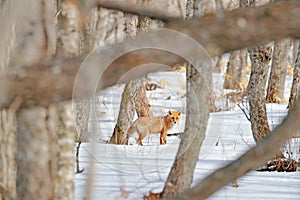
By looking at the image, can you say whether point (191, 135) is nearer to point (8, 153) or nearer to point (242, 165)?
point (8, 153)

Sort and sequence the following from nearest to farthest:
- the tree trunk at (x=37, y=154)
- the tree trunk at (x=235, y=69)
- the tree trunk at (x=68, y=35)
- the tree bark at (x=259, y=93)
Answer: the tree trunk at (x=37, y=154) → the tree trunk at (x=68, y=35) → the tree bark at (x=259, y=93) → the tree trunk at (x=235, y=69)

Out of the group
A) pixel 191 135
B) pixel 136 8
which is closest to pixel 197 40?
pixel 136 8

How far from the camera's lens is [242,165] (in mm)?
1237

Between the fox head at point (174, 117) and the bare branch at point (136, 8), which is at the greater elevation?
the bare branch at point (136, 8)

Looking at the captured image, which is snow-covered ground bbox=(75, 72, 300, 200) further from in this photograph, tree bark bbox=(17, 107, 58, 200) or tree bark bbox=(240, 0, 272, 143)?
tree bark bbox=(17, 107, 58, 200)

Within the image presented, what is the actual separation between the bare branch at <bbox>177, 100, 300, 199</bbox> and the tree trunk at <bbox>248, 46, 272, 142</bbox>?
18.6 ft

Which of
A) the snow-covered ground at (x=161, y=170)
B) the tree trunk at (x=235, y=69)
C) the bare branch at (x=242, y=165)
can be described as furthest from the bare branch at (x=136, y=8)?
the tree trunk at (x=235, y=69)

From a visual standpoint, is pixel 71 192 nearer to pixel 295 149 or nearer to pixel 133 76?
pixel 133 76

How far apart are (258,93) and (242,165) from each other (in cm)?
578

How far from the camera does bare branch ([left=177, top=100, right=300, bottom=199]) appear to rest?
123cm

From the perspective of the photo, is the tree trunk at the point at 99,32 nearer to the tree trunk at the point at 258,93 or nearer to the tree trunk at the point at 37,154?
the tree trunk at the point at 37,154

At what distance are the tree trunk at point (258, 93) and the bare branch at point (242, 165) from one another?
5.68 meters

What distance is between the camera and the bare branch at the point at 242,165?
4.04 ft

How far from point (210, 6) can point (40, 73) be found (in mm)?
3109
